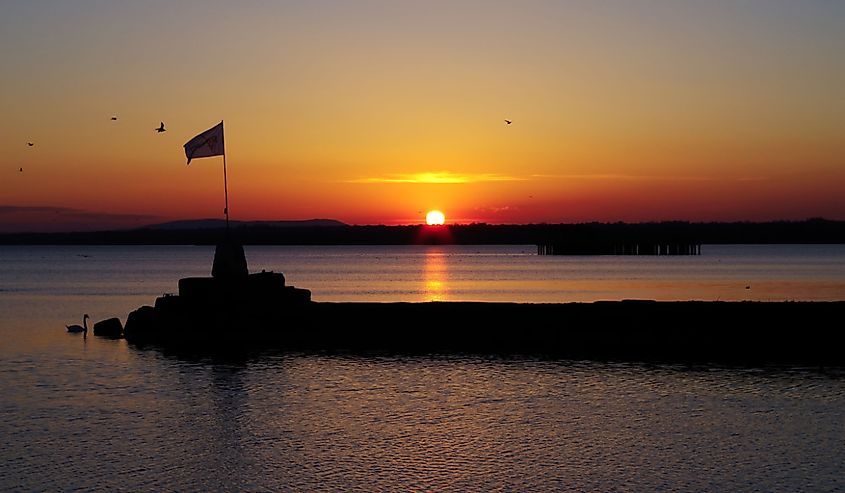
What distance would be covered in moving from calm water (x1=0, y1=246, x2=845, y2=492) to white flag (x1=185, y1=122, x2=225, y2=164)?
8.92 meters

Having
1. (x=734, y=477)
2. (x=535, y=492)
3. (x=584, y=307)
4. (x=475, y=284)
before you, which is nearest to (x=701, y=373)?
(x=584, y=307)

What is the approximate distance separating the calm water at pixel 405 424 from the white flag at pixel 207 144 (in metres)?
8.92

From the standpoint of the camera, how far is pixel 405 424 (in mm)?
25641

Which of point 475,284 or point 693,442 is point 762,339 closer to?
point 693,442

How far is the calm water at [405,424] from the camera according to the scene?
20219 mm

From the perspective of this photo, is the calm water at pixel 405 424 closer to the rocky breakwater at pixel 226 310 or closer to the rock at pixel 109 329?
the rocky breakwater at pixel 226 310

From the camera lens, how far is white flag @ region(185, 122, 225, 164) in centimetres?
4288

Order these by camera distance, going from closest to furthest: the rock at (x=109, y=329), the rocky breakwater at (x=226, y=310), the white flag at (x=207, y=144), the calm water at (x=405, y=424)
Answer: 1. the calm water at (x=405, y=424)
2. the white flag at (x=207, y=144)
3. the rocky breakwater at (x=226, y=310)
4. the rock at (x=109, y=329)

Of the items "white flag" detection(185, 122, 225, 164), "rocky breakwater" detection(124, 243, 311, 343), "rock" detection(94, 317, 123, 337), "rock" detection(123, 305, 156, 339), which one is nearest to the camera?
"white flag" detection(185, 122, 225, 164)

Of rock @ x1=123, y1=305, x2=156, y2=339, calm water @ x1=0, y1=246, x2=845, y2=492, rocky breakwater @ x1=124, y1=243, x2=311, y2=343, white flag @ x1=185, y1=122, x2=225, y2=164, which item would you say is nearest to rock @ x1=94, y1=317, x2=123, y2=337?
rock @ x1=123, y1=305, x2=156, y2=339

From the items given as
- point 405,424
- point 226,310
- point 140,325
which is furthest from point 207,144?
point 405,424

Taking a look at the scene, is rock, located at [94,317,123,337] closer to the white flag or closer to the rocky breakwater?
the rocky breakwater

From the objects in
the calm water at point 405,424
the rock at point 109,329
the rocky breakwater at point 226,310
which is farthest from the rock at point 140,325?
the calm water at point 405,424

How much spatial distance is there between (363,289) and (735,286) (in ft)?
123
